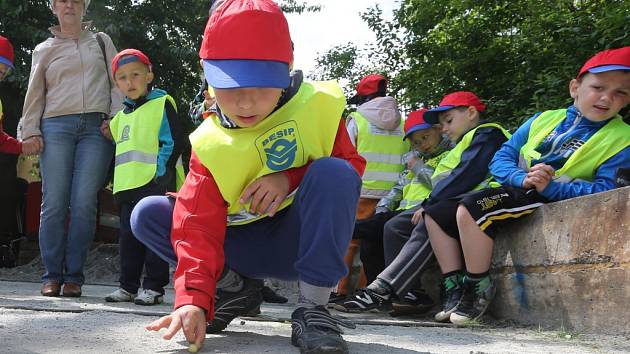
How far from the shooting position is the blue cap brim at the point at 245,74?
1.99 meters

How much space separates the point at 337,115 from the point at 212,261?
61 centimetres

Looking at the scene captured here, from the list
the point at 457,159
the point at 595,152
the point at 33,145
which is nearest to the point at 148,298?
the point at 33,145

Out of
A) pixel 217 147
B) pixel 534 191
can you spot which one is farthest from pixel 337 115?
pixel 534 191

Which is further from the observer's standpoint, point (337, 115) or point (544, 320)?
point (544, 320)

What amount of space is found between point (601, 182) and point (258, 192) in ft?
5.43

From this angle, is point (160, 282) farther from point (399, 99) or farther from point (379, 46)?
point (379, 46)

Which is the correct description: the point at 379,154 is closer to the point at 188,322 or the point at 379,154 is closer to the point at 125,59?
the point at 125,59

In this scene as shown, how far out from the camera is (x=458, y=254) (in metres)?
3.60

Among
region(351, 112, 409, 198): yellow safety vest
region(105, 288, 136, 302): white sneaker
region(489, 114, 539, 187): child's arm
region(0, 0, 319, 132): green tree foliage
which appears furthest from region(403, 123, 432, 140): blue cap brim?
region(0, 0, 319, 132): green tree foliage

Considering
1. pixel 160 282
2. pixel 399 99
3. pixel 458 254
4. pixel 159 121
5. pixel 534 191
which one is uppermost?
pixel 399 99

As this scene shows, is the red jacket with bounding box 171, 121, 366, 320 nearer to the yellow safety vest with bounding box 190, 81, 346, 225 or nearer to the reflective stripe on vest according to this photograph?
the yellow safety vest with bounding box 190, 81, 346, 225

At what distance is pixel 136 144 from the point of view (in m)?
4.16

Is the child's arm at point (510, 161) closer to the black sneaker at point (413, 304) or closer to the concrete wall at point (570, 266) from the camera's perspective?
the concrete wall at point (570, 266)

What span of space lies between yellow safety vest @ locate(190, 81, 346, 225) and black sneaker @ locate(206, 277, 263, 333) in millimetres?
327
